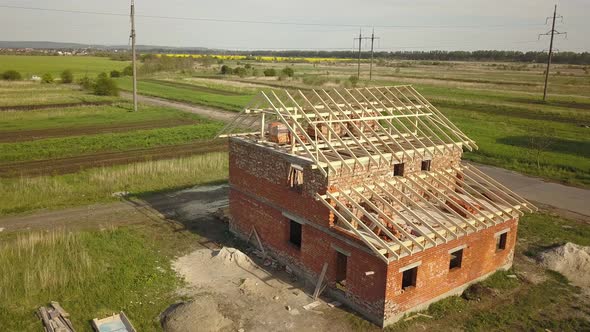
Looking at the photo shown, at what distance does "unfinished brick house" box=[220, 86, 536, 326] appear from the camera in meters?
13.4

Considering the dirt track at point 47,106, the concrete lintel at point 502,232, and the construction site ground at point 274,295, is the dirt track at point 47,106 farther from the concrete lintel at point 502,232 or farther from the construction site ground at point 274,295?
the concrete lintel at point 502,232

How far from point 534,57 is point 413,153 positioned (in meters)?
189

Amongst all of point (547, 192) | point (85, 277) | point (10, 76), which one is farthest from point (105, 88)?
point (547, 192)

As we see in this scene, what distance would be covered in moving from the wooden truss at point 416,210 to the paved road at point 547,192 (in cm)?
926

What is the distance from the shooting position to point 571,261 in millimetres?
17094

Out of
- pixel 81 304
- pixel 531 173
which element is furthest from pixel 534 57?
pixel 81 304

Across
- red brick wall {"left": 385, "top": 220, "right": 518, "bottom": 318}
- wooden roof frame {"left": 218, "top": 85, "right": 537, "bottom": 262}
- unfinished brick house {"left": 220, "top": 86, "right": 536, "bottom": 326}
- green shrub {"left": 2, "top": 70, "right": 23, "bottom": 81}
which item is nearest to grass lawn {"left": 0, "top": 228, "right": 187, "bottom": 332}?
unfinished brick house {"left": 220, "top": 86, "right": 536, "bottom": 326}

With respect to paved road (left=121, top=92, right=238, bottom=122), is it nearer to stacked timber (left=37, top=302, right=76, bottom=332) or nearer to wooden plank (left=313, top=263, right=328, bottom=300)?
wooden plank (left=313, top=263, right=328, bottom=300)

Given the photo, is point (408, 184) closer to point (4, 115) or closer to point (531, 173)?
point (531, 173)

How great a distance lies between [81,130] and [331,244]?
111ft

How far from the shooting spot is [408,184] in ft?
52.7

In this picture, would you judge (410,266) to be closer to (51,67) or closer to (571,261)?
(571,261)

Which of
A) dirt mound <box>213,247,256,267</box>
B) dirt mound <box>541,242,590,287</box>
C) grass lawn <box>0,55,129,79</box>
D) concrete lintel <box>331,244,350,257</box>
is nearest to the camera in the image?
concrete lintel <box>331,244,350,257</box>

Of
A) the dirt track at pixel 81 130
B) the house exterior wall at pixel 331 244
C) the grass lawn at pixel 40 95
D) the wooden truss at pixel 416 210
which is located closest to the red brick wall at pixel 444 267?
the house exterior wall at pixel 331 244
